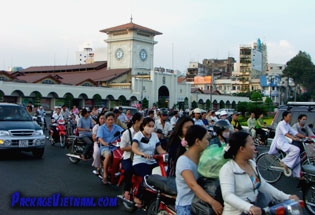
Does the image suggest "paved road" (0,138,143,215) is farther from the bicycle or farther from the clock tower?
the clock tower

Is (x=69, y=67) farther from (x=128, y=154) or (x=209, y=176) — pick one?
(x=209, y=176)

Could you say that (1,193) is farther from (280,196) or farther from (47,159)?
(280,196)

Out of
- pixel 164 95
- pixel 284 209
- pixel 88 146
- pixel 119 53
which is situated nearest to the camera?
pixel 284 209

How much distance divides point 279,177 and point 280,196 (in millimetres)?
5967

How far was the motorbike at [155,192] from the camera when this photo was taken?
15.5 ft

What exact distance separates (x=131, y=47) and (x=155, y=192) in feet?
271

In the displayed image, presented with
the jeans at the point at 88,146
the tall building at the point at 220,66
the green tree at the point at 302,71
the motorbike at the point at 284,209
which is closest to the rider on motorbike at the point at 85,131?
the jeans at the point at 88,146

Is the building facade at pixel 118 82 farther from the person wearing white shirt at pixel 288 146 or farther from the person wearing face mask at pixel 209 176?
the person wearing face mask at pixel 209 176

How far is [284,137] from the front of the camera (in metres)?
9.25

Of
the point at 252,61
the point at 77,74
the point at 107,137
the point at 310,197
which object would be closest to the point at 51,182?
the point at 107,137

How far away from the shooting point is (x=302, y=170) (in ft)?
26.4

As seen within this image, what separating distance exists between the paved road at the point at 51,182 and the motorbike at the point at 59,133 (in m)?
3.77

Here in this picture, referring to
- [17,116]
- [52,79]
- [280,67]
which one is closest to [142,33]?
[52,79]

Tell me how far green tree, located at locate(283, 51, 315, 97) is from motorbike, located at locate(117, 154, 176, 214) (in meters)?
88.5
